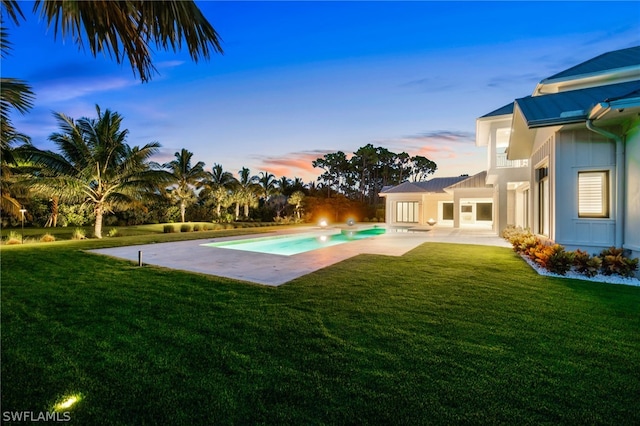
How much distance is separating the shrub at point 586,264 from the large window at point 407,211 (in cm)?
1913

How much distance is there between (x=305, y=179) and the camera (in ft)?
153

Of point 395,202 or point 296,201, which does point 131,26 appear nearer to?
point 395,202

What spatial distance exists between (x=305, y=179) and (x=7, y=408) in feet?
148

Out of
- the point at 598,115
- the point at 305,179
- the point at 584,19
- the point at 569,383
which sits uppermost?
the point at 584,19

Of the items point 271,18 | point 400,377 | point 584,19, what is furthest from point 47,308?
point 584,19

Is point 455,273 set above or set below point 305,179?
below

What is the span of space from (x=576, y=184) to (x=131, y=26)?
9923 millimetres

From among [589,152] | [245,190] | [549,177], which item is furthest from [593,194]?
[245,190]

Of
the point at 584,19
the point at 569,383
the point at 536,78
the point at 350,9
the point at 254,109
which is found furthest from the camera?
the point at 254,109

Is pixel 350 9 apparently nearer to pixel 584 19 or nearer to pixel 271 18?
pixel 271 18

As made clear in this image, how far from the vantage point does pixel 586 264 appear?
6.77 meters

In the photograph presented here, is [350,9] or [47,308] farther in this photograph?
[350,9]

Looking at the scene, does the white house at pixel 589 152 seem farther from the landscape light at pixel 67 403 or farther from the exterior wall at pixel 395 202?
the exterior wall at pixel 395 202

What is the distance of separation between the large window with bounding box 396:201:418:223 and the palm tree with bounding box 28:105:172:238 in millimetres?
19639
